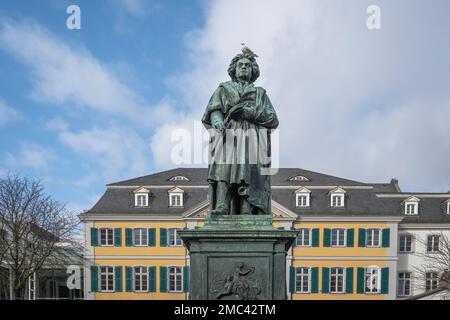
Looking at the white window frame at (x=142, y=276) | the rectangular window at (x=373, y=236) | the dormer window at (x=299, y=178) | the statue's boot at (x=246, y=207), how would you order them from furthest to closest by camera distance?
the dormer window at (x=299, y=178), the white window frame at (x=142, y=276), the rectangular window at (x=373, y=236), the statue's boot at (x=246, y=207)

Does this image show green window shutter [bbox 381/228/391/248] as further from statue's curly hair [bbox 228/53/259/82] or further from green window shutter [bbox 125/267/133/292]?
statue's curly hair [bbox 228/53/259/82]

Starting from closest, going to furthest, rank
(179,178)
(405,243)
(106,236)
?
(106,236) → (405,243) → (179,178)

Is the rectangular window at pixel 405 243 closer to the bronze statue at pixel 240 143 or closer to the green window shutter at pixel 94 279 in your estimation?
the green window shutter at pixel 94 279

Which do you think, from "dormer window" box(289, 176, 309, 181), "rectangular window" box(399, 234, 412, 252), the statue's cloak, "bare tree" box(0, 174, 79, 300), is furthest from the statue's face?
"rectangular window" box(399, 234, 412, 252)

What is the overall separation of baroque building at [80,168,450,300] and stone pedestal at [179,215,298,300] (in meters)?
30.3

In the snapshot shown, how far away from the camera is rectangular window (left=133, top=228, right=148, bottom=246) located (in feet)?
121

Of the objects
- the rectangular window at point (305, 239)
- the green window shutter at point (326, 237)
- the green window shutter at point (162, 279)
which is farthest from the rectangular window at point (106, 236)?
the green window shutter at point (326, 237)

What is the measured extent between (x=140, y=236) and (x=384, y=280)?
20.0 metres

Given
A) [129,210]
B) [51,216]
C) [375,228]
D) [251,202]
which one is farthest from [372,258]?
[251,202]

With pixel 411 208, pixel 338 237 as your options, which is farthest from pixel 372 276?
pixel 411 208

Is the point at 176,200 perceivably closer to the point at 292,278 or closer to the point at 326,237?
the point at 292,278

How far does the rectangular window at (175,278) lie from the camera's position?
3662 cm

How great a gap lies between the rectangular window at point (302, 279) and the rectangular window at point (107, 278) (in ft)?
49.7

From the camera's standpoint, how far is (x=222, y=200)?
5.91 m
